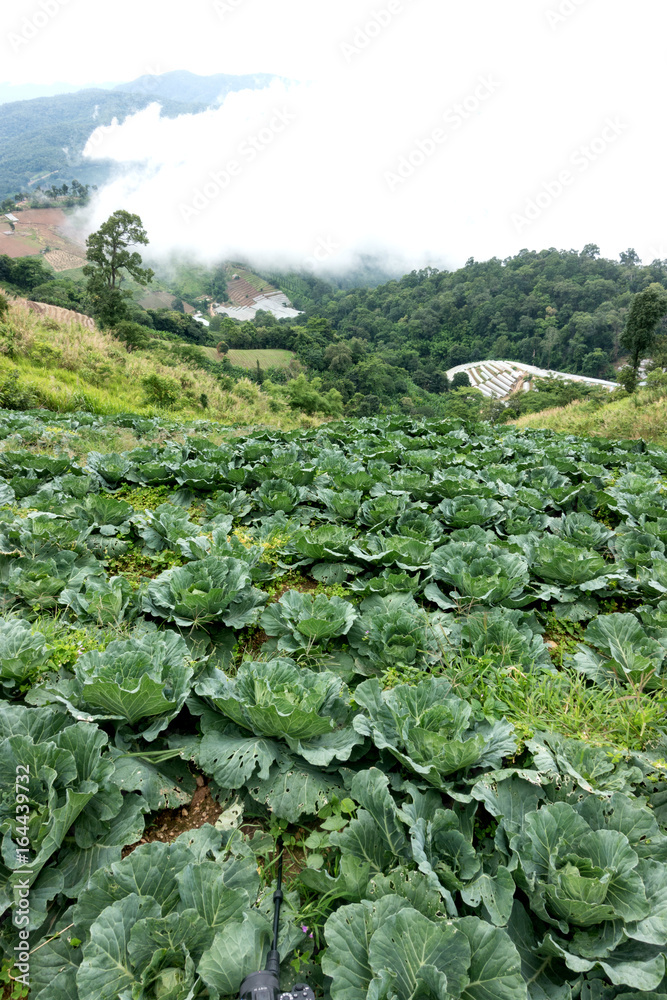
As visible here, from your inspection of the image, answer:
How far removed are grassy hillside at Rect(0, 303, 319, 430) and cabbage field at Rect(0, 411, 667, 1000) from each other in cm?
993

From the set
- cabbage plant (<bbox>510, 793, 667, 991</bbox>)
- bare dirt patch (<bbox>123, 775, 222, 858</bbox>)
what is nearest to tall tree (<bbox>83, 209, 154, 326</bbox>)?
bare dirt patch (<bbox>123, 775, 222, 858</bbox>)

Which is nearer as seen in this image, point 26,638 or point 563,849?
point 563,849

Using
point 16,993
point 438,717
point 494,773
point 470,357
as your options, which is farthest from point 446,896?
point 470,357

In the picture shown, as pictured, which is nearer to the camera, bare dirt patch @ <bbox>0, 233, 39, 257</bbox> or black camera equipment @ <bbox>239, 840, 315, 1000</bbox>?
black camera equipment @ <bbox>239, 840, 315, 1000</bbox>

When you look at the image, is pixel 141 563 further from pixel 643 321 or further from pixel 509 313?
pixel 509 313

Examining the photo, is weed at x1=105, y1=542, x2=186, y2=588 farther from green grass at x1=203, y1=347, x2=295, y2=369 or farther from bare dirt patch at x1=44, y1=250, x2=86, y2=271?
bare dirt patch at x1=44, y1=250, x2=86, y2=271

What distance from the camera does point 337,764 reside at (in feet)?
6.16

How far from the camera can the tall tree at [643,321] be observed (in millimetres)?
29219

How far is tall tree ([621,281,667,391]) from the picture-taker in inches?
1150

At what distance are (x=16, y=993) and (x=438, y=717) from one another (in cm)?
151

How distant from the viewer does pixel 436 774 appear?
1.63m

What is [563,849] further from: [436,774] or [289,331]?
[289,331]

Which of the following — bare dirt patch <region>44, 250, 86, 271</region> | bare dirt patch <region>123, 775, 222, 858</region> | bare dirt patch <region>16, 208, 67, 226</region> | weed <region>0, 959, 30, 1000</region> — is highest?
bare dirt patch <region>16, 208, 67, 226</region>

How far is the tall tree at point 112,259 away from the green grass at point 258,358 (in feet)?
99.0
